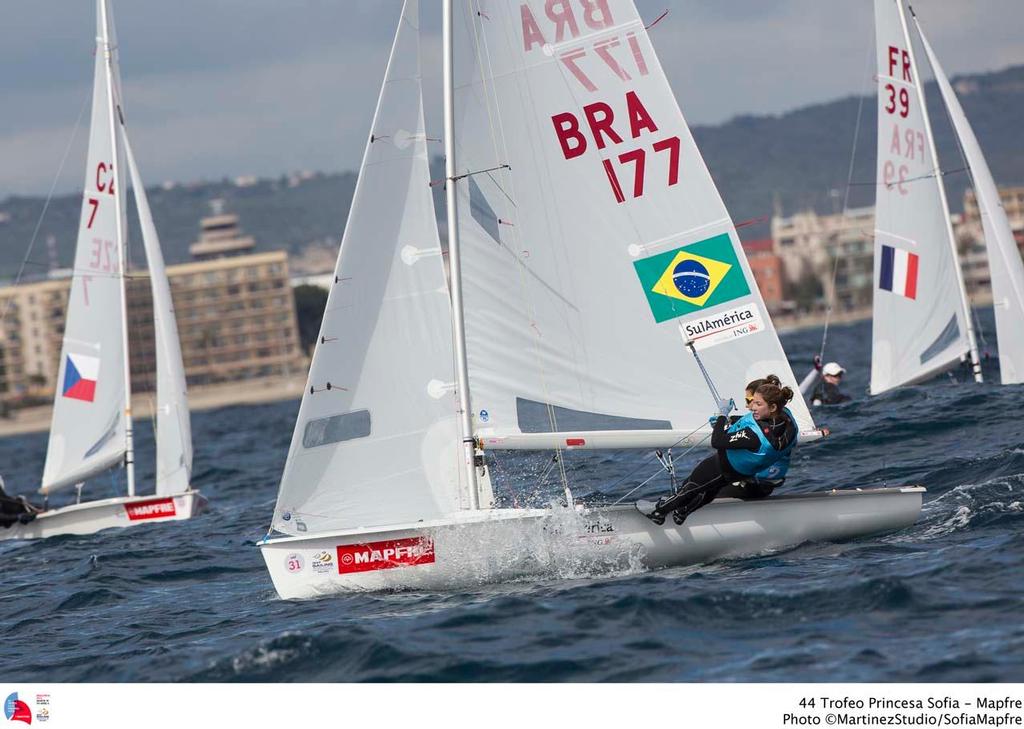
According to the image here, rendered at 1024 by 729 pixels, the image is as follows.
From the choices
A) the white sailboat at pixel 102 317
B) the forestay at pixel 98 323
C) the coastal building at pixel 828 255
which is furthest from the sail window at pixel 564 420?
the coastal building at pixel 828 255

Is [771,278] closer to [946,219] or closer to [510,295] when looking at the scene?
[946,219]

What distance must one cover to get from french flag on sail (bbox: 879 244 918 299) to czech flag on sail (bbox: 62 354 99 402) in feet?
29.3

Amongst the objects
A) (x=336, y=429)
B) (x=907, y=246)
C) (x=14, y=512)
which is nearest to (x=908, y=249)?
(x=907, y=246)

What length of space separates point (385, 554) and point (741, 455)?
6.86 ft

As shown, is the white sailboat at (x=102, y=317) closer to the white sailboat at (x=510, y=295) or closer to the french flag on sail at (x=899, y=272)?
the white sailboat at (x=510, y=295)

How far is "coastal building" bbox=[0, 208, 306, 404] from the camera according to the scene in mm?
106500

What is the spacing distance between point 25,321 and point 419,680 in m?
106

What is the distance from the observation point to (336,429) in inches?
347

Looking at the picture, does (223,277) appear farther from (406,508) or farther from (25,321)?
(406,508)

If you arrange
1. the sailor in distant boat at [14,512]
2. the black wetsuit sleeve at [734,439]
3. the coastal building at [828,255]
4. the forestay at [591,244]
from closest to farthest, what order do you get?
1. the black wetsuit sleeve at [734,439]
2. the forestay at [591,244]
3. the sailor in distant boat at [14,512]
4. the coastal building at [828,255]

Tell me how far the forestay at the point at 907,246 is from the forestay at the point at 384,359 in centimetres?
925

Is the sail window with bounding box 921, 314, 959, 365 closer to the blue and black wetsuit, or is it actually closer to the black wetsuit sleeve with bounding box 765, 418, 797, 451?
the black wetsuit sleeve with bounding box 765, 418, 797, 451
